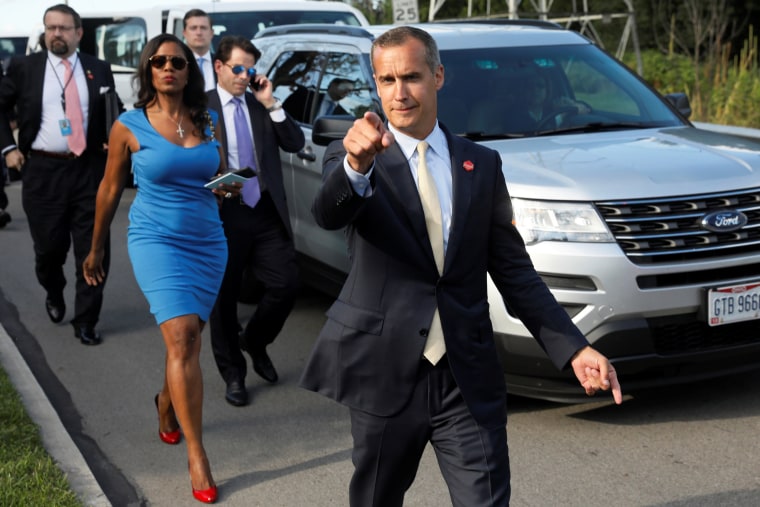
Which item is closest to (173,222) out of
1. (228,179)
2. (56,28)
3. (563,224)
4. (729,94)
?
(228,179)

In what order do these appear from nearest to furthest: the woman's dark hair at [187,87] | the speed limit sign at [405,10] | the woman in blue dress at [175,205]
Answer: the woman in blue dress at [175,205]
the woman's dark hair at [187,87]
the speed limit sign at [405,10]

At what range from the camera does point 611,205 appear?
5.46m

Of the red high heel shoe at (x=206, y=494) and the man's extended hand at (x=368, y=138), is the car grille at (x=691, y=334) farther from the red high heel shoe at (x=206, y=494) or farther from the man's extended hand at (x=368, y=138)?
the man's extended hand at (x=368, y=138)

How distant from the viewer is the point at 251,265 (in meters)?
6.70

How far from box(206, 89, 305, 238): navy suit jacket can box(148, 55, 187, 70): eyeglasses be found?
0.93m

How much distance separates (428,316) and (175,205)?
7.77 ft

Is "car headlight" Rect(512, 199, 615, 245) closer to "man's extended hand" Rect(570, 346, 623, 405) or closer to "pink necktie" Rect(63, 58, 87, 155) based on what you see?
"man's extended hand" Rect(570, 346, 623, 405)

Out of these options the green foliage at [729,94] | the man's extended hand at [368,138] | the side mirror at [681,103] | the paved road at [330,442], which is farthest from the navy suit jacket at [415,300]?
the green foliage at [729,94]

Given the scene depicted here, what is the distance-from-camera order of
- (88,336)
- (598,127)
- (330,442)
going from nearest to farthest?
(330,442)
(598,127)
(88,336)

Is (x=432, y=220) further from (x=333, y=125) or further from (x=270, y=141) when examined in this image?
Result: (x=270, y=141)

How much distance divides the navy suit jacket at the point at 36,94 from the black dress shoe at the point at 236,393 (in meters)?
2.18

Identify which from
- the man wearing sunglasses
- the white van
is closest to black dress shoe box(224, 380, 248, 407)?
the man wearing sunglasses

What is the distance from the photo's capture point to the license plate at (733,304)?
5.44 metres

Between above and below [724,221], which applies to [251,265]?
below
